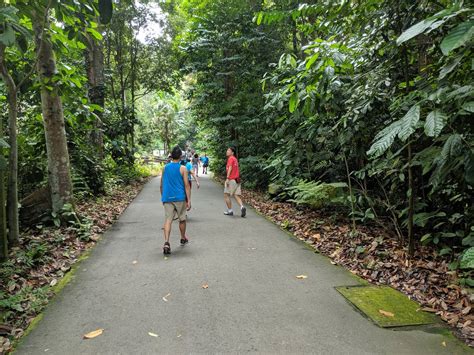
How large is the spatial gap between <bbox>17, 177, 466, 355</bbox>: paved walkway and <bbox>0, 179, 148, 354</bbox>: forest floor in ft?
0.61

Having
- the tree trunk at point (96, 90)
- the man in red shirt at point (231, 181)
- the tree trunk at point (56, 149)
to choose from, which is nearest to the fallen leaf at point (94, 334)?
the tree trunk at point (56, 149)

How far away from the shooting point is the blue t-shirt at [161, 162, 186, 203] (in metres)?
6.29

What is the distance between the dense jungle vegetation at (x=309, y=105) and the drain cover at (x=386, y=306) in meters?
0.75

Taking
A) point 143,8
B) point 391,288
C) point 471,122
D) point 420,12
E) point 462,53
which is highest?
point 143,8

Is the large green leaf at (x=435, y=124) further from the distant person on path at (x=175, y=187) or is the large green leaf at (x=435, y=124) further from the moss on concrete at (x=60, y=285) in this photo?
the distant person on path at (x=175, y=187)

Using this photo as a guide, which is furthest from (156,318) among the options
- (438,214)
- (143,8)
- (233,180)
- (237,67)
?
(143,8)

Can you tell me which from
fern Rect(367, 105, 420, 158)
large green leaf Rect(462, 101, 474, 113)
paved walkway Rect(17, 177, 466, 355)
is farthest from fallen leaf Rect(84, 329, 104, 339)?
large green leaf Rect(462, 101, 474, 113)

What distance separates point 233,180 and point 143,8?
1314 centimetres

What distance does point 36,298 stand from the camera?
13.5ft

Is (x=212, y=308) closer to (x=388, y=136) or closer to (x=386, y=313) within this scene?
(x=386, y=313)

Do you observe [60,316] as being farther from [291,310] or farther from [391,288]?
[391,288]

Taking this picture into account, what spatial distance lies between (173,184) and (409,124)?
4.34 m

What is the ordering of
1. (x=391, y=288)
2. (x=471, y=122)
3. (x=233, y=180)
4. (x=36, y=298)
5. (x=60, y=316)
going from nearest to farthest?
(x=471, y=122), (x=60, y=316), (x=36, y=298), (x=391, y=288), (x=233, y=180)

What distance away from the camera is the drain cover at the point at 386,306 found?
361 cm
